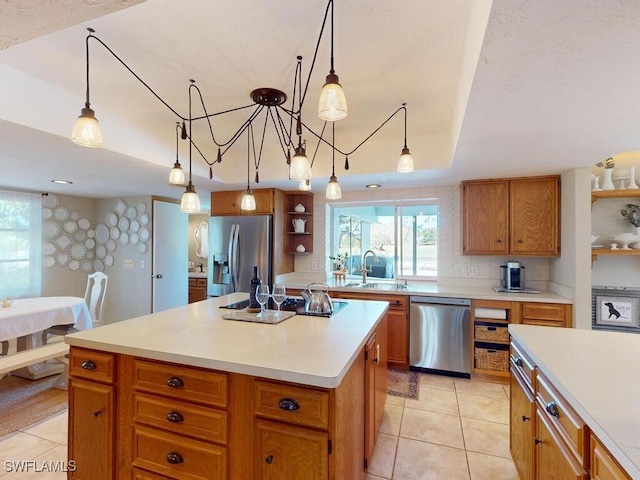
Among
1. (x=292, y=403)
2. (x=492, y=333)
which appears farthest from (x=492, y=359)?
(x=292, y=403)

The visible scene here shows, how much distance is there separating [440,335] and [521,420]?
1.61 metres

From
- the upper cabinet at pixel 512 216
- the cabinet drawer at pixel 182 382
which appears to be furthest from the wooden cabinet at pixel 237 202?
the cabinet drawer at pixel 182 382

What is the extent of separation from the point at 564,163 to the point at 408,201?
1728 mm

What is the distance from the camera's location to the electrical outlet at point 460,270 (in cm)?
388

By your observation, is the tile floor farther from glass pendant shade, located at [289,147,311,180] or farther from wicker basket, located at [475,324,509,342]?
glass pendant shade, located at [289,147,311,180]

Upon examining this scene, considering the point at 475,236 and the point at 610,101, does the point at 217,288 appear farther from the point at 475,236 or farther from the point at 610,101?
the point at 610,101

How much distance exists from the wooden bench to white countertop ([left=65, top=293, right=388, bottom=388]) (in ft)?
4.58

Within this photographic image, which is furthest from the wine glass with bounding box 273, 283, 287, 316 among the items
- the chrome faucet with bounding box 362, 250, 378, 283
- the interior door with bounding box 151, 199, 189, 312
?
the interior door with bounding box 151, 199, 189, 312

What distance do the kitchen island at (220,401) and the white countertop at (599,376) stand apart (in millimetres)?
791

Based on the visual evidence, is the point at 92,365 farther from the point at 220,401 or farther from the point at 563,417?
the point at 563,417

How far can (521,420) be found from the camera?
1723mm

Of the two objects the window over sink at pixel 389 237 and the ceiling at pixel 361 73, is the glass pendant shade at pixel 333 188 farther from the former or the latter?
the window over sink at pixel 389 237

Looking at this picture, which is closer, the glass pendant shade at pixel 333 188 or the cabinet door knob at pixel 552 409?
the cabinet door knob at pixel 552 409

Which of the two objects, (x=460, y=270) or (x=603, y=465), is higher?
(x=460, y=270)
